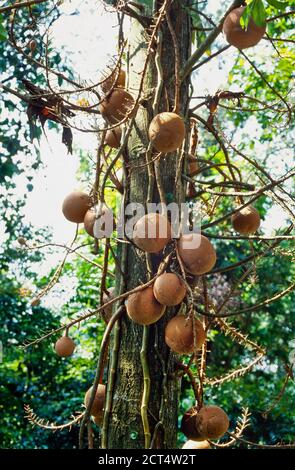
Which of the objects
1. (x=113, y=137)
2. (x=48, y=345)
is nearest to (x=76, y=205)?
(x=113, y=137)

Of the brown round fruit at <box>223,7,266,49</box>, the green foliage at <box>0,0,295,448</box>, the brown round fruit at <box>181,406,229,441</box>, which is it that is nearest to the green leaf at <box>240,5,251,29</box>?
the brown round fruit at <box>223,7,266,49</box>

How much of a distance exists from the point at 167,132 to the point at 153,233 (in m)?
0.19

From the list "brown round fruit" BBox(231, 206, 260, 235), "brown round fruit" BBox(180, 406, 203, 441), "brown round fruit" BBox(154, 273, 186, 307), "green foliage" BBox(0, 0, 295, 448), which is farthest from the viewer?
"green foliage" BBox(0, 0, 295, 448)

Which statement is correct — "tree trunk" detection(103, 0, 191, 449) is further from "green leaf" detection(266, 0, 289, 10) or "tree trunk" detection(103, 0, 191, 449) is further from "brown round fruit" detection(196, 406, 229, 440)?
"green leaf" detection(266, 0, 289, 10)

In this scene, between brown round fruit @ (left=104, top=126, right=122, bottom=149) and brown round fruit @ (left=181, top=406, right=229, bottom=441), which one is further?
brown round fruit @ (left=104, top=126, right=122, bottom=149)

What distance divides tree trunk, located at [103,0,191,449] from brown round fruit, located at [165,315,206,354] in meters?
0.06

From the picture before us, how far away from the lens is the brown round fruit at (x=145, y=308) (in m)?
0.98

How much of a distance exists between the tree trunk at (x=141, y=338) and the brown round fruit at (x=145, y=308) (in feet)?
0.18

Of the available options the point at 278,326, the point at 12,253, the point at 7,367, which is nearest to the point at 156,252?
the point at 12,253

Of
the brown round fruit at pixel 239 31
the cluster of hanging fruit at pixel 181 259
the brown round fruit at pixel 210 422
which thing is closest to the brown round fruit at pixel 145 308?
the cluster of hanging fruit at pixel 181 259

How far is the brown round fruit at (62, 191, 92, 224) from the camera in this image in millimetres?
1165

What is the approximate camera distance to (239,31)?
104cm

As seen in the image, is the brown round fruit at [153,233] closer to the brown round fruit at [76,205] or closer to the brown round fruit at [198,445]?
the brown round fruit at [76,205]

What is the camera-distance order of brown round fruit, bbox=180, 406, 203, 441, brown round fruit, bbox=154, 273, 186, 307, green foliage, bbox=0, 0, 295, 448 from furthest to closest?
green foliage, bbox=0, 0, 295, 448, brown round fruit, bbox=180, 406, 203, 441, brown round fruit, bbox=154, 273, 186, 307
